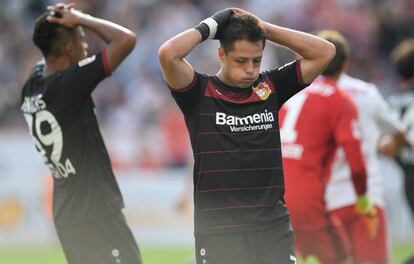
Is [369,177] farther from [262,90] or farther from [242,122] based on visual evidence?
[242,122]

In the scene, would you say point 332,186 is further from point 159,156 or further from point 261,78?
point 159,156

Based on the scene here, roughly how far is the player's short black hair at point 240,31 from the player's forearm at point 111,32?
952 millimetres

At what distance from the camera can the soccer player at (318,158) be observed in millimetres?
8602

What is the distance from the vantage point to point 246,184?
251 inches

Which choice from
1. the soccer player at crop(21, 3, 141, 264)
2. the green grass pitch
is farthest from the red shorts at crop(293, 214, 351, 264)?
the green grass pitch

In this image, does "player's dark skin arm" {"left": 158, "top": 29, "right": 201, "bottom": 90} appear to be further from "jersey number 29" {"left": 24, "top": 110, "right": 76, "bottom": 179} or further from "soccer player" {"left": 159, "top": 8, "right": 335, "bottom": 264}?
"jersey number 29" {"left": 24, "top": 110, "right": 76, "bottom": 179}

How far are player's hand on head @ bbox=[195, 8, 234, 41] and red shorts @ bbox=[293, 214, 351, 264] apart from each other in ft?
9.86

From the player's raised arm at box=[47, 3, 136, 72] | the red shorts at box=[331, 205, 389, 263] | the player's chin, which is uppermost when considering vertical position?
the player's raised arm at box=[47, 3, 136, 72]

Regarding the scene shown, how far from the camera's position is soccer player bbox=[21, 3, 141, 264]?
7.11 m

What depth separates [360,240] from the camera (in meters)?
9.30

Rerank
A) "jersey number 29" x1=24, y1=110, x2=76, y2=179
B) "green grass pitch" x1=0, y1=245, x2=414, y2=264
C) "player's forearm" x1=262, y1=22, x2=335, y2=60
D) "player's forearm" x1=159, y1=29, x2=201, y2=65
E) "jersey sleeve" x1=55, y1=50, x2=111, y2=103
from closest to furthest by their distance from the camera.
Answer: "player's forearm" x1=159, y1=29, x2=201, y2=65, "player's forearm" x1=262, y1=22, x2=335, y2=60, "jersey sleeve" x1=55, y1=50, x2=111, y2=103, "jersey number 29" x1=24, y1=110, x2=76, y2=179, "green grass pitch" x1=0, y1=245, x2=414, y2=264

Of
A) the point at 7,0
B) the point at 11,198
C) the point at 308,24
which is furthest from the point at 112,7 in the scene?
the point at 11,198

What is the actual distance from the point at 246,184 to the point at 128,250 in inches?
48.8

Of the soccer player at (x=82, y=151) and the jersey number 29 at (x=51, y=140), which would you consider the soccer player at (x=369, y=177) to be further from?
the jersey number 29 at (x=51, y=140)
